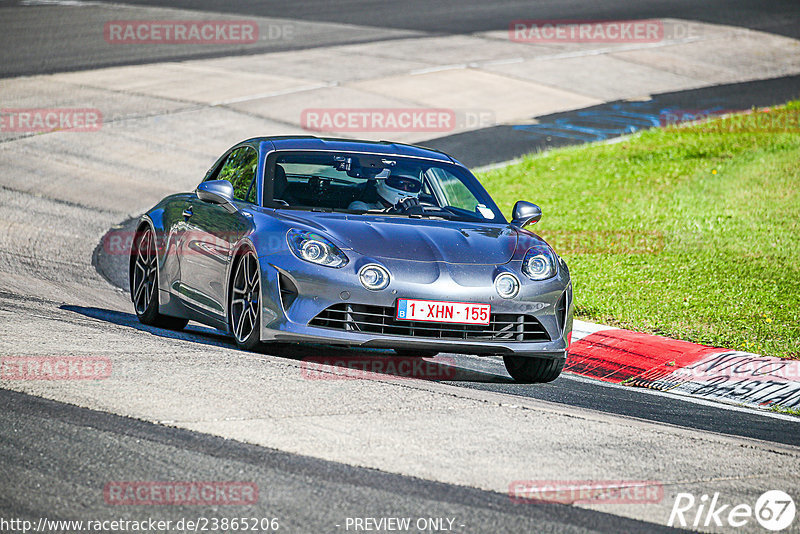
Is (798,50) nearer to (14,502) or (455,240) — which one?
(455,240)

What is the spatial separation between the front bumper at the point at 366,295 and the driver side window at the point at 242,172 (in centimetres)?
120

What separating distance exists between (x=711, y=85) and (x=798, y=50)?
561 centimetres

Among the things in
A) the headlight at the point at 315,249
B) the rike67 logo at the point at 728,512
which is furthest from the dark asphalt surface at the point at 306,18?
the rike67 logo at the point at 728,512

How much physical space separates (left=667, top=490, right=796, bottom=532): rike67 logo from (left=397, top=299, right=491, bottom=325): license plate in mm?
2431

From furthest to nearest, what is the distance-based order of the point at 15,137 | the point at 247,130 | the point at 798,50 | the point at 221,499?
the point at 798,50
the point at 247,130
the point at 15,137
the point at 221,499

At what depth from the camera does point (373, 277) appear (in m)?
7.25

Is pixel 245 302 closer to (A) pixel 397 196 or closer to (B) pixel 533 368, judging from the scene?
(A) pixel 397 196

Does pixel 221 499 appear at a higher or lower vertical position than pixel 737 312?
higher

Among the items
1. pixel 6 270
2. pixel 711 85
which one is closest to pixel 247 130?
pixel 6 270

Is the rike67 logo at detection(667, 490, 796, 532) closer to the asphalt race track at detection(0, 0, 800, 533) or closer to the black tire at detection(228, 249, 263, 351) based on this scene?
the asphalt race track at detection(0, 0, 800, 533)

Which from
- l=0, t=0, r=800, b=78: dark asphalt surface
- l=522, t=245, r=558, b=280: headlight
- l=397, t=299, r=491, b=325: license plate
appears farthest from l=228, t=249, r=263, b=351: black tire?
l=0, t=0, r=800, b=78: dark asphalt surface

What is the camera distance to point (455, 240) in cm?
777

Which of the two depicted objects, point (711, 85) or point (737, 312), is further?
point (711, 85)

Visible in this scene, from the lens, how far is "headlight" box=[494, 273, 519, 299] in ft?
24.5
